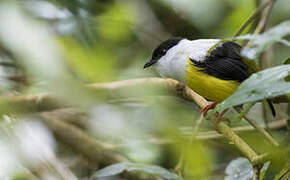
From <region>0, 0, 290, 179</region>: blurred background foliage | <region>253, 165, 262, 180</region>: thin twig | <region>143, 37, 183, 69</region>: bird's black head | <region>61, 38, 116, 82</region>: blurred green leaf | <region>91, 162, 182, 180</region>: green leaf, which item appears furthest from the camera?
<region>61, 38, 116, 82</region>: blurred green leaf

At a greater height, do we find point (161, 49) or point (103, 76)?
point (161, 49)

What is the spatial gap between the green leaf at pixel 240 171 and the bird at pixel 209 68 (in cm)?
53

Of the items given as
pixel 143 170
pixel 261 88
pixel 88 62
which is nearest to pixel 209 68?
pixel 143 170

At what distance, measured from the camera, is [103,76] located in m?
3.22

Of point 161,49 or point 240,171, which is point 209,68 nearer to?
point 161,49

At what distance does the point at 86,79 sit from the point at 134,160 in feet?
2.95

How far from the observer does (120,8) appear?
12.8 ft

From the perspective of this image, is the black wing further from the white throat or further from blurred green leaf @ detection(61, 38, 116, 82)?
blurred green leaf @ detection(61, 38, 116, 82)

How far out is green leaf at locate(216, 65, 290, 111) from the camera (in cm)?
96

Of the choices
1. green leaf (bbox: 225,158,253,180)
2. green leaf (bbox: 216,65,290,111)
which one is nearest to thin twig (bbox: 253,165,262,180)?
green leaf (bbox: 216,65,290,111)

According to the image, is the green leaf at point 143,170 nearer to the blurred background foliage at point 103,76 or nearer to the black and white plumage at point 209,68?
the blurred background foliage at point 103,76

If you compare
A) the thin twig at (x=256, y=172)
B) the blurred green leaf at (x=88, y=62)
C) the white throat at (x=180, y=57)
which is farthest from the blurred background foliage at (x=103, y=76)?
the thin twig at (x=256, y=172)

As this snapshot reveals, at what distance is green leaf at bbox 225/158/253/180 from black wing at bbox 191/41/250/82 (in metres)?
0.63

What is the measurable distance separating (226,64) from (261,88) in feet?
4.71
